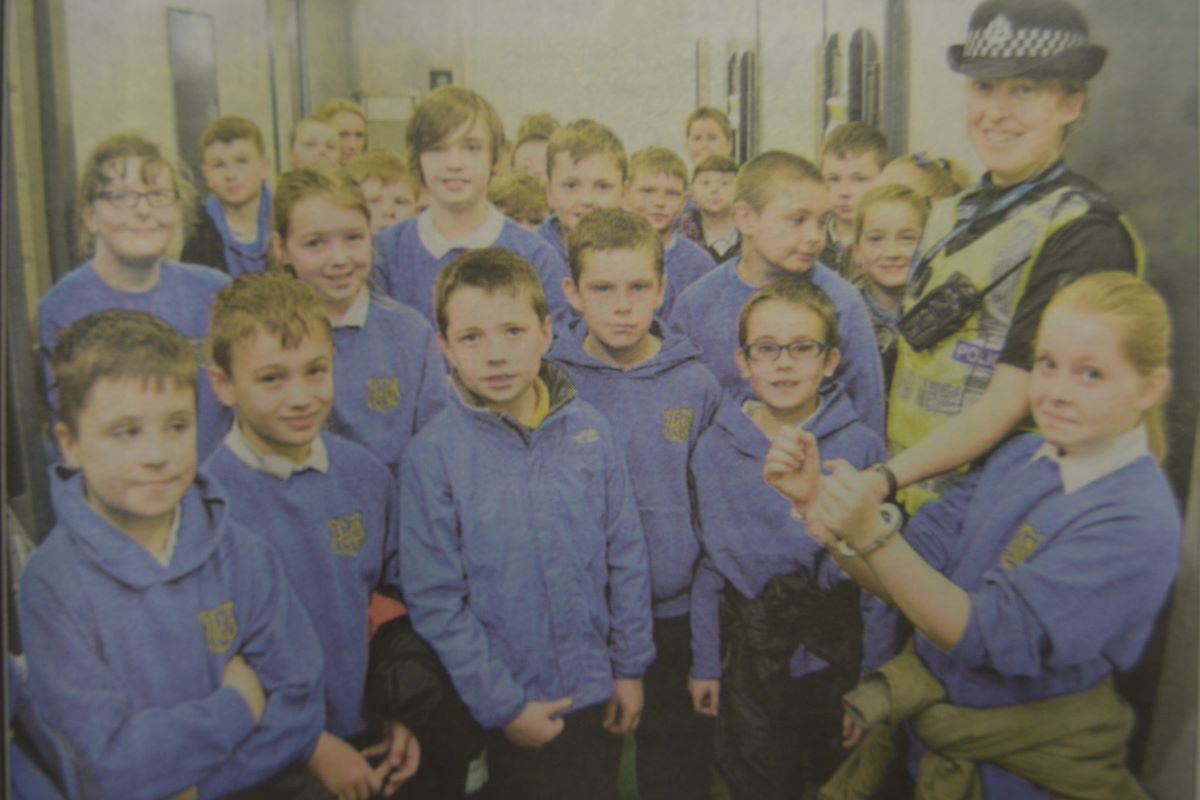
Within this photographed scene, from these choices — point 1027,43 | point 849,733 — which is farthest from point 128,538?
point 1027,43

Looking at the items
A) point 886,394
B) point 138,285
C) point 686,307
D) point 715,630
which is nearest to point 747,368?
point 686,307

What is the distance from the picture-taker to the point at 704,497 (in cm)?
173

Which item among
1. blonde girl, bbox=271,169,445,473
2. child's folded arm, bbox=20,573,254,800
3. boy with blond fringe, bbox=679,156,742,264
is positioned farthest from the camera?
boy with blond fringe, bbox=679,156,742,264

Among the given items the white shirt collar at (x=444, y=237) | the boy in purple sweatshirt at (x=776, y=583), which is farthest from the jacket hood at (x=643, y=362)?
the white shirt collar at (x=444, y=237)

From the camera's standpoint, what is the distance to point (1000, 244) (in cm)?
162

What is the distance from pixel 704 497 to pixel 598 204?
1.87 ft

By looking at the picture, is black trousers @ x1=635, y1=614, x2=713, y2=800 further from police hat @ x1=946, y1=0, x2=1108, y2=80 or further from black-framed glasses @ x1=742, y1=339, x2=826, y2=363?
police hat @ x1=946, y1=0, x2=1108, y2=80

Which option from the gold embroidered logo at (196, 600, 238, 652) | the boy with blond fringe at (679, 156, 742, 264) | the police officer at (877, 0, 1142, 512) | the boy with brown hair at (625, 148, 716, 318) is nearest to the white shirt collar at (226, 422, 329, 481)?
the gold embroidered logo at (196, 600, 238, 652)

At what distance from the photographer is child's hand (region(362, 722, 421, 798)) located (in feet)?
5.59

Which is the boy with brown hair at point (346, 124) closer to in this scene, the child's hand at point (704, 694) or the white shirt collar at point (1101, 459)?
the child's hand at point (704, 694)

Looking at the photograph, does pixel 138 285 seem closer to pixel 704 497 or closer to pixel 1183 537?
pixel 704 497

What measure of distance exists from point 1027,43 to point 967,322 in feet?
1.59

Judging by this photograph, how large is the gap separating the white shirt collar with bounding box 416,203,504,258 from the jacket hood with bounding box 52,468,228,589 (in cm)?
56

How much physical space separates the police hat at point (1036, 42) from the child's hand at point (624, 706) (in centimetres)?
126
